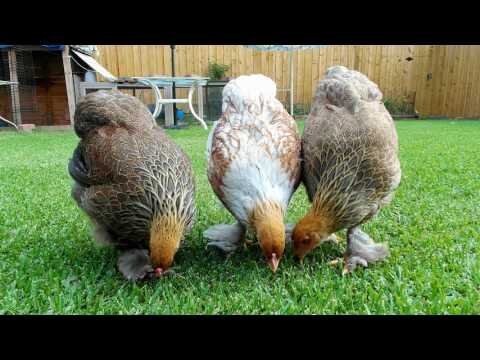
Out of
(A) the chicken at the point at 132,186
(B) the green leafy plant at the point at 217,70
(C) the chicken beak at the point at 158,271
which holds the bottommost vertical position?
(C) the chicken beak at the point at 158,271

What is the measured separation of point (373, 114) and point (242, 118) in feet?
3.01

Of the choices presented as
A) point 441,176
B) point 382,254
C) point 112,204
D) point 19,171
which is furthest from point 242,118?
point 19,171

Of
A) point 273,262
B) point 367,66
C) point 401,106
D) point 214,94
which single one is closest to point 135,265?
point 273,262

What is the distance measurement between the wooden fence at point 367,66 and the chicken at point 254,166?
1063cm

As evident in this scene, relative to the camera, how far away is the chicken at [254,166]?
231 cm

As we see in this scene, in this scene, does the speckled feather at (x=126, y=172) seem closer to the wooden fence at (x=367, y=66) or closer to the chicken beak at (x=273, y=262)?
the chicken beak at (x=273, y=262)

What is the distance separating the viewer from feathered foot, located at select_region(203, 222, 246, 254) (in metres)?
2.75

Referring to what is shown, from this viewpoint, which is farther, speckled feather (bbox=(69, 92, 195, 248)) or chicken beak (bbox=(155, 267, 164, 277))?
speckled feather (bbox=(69, 92, 195, 248))

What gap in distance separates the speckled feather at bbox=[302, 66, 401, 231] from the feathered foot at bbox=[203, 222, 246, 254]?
0.59 metres

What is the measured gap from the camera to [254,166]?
247 cm

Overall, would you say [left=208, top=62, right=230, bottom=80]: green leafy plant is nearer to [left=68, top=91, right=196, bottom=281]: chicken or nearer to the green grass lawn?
the green grass lawn

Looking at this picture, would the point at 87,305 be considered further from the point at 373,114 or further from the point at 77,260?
the point at 373,114

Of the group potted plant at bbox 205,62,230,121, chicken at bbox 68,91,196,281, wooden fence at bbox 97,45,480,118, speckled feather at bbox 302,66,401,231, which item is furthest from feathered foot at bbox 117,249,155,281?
wooden fence at bbox 97,45,480,118

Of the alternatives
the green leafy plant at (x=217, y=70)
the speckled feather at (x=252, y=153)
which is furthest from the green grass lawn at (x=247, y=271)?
the green leafy plant at (x=217, y=70)
